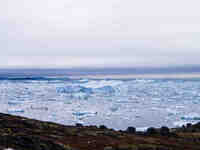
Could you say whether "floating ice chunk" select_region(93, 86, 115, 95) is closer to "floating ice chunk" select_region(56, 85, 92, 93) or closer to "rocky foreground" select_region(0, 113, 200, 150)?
"floating ice chunk" select_region(56, 85, 92, 93)

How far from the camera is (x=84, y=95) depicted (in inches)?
3760

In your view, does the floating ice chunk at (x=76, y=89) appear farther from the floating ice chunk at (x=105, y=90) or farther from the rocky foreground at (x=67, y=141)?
the rocky foreground at (x=67, y=141)

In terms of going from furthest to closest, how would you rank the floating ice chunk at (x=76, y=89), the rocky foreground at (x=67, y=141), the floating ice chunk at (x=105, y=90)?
the floating ice chunk at (x=105, y=90) → the floating ice chunk at (x=76, y=89) → the rocky foreground at (x=67, y=141)

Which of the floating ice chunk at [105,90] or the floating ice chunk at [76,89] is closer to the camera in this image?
the floating ice chunk at [76,89]

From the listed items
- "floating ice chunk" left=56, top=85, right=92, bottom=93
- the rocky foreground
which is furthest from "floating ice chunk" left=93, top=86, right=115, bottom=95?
the rocky foreground

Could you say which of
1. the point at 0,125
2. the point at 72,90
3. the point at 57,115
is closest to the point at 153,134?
the point at 0,125

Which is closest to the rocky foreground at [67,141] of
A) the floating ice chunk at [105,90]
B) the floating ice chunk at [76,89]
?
the floating ice chunk at [76,89]

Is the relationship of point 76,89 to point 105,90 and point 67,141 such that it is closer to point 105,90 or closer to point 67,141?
point 105,90

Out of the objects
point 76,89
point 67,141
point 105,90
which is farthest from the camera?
point 105,90

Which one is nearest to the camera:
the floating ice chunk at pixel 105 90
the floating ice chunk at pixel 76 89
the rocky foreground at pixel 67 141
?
the rocky foreground at pixel 67 141

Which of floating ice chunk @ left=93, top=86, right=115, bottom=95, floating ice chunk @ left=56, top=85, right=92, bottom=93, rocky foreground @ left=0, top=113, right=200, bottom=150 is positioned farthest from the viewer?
floating ice chunk @ left=93, top=86, right=115, bottom=95

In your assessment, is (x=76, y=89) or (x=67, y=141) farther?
(x=76, y=89)

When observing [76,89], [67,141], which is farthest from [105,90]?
[67,141]

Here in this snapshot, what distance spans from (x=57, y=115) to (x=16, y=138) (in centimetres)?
4485
